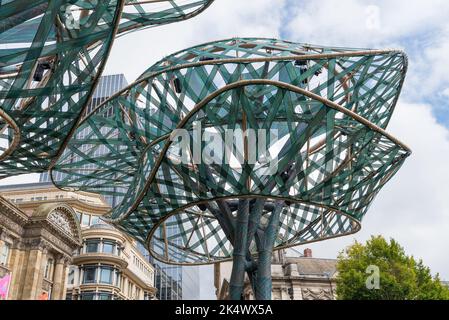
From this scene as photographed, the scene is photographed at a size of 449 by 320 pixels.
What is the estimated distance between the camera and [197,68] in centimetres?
1731

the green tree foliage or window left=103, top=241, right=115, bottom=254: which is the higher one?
window left=103, top=241, right=115, bottom=254

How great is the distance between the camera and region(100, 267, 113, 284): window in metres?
56.3

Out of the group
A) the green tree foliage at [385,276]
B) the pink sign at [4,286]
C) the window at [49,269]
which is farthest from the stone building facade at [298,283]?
the pink sign at [4,286]

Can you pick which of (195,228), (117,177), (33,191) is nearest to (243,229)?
(195,228)

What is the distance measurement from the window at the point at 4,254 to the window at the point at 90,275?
66.7 feet

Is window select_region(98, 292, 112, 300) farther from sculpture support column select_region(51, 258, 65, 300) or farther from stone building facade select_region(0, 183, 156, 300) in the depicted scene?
sculpture support column select_region(51, 258, 65, 300)

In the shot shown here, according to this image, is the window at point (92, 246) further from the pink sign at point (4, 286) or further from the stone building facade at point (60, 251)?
the pink sign at point (4, 286)

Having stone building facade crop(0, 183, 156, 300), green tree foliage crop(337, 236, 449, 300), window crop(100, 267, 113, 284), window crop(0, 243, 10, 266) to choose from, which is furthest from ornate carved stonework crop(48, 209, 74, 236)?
green tree foliage crop(337, 236, 449, 300)

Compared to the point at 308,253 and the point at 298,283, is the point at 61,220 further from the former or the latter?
the point at 308,253

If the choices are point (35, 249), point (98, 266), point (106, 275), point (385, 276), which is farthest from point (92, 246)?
point (385, 276)

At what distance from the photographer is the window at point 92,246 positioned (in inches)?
2224

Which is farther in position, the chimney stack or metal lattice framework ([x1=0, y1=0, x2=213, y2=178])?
the chimney stack

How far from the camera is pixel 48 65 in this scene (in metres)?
15.0
